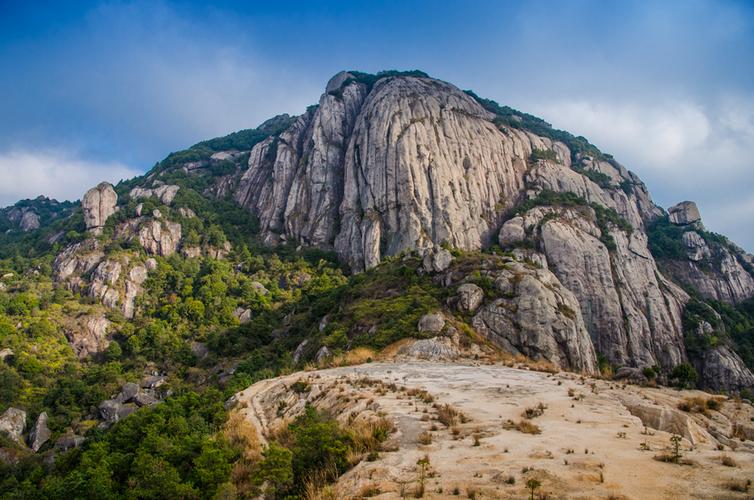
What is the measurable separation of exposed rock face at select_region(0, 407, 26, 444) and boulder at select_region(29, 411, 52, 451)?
3.14 feet

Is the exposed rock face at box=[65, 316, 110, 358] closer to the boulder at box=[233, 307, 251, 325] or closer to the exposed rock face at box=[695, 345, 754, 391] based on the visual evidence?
the boulder at box=[233, 307, 251, 325]

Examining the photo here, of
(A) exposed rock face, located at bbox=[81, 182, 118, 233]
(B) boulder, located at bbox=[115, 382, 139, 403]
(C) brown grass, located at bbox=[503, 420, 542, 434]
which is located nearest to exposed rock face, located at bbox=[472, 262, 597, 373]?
(C) brown grass, located at bbox=[503, 420, 542, 434]

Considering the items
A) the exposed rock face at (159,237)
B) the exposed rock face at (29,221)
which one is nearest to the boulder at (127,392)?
the exposed rock face at (159,237)

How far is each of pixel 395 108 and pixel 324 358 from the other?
3077 inches

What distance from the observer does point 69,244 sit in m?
96.8

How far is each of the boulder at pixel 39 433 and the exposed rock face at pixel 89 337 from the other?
2391 centimetres

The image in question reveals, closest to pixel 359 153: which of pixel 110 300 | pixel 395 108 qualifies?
pixel 395 108

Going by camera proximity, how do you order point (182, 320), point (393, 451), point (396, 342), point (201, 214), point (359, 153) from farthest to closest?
point (201, 214) → point (359, 153) → point (182, 320) → point (396, 342) → point (393, 451)

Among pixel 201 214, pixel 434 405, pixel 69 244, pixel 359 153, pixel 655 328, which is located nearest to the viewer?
pixel 434 405

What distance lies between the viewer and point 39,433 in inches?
1875

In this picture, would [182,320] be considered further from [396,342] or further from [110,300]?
[396,342]

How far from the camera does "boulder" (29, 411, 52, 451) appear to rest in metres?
46.2

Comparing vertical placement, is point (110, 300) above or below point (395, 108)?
below

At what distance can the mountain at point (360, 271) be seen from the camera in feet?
138
